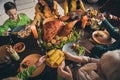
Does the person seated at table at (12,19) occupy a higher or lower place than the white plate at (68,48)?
higher

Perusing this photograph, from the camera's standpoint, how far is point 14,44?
6.34 ft

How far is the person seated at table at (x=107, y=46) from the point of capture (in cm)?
184

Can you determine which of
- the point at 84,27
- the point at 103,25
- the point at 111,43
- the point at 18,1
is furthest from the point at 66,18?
the point at 18,1

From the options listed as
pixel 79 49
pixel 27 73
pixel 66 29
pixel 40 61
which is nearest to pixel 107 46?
pixel 79 49

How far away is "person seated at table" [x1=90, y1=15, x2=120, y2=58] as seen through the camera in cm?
184

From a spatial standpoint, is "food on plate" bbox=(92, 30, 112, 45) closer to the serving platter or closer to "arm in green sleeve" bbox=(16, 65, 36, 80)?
the serving platter

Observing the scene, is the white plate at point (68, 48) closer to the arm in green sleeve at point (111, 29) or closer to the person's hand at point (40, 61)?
the person's hand at point (40, 61)

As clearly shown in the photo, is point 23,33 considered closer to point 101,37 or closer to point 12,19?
point 12,19

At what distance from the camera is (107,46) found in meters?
1.93

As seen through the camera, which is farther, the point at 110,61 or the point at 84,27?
the point at 84,27

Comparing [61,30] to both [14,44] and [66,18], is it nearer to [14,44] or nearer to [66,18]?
[66,18]

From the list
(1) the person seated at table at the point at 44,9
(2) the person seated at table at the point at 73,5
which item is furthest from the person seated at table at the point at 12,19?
(2) the person seated at table at the point at 73,5

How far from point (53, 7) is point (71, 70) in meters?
1.05

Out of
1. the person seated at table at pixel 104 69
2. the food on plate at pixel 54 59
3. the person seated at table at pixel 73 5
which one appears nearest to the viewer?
the person seated at table at pixel 104 69
